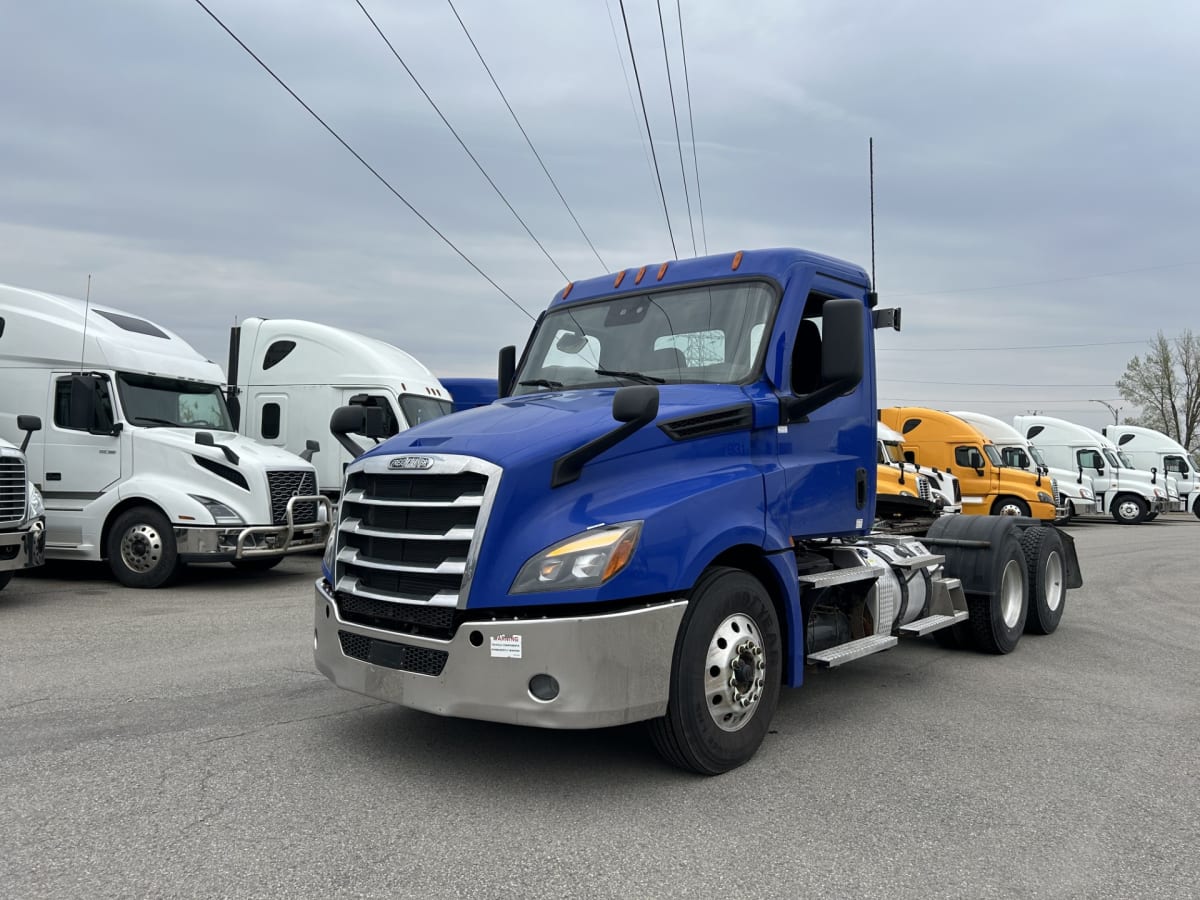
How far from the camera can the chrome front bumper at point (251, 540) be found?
10.8 m

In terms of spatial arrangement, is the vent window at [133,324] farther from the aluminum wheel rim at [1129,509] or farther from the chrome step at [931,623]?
the aluminum wheel rim at [1129,509]

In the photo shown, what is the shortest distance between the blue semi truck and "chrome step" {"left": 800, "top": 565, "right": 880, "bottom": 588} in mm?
20

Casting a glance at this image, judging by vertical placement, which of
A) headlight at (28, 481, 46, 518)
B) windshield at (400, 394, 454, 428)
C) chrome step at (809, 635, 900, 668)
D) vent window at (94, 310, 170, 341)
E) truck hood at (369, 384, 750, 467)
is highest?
vent window at (94, 310, 170, 341)

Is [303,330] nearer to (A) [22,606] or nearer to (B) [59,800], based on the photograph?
(A) [22,606]

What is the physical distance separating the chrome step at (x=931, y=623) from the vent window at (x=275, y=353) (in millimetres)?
11402

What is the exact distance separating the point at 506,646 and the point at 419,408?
37.8 feet

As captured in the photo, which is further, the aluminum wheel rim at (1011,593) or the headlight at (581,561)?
the aluminum wheel rim at (1011,593)

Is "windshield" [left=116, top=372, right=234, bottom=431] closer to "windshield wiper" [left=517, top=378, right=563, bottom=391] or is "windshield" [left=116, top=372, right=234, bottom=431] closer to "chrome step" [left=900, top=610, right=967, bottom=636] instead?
"windshield wiper" [left=517, top=378, right=563, bottom=391]

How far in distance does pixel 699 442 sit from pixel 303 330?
38.6ft

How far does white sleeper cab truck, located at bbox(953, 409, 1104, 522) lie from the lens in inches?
1024

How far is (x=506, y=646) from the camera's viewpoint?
393 cm

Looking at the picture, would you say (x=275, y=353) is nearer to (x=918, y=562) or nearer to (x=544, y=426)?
(x=918, y=562)

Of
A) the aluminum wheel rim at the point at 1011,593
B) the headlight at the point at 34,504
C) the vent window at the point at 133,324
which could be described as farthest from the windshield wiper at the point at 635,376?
the vent window at the point at 133,324

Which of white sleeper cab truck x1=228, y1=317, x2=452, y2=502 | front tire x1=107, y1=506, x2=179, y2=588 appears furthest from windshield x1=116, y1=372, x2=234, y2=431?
white sleeper cab truck x1=228, y1=317, x2=452, y2=502
